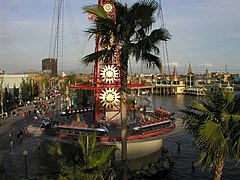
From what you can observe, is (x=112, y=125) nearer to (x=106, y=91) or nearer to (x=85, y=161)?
(x=106, y=91)

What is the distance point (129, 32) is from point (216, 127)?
3.76m

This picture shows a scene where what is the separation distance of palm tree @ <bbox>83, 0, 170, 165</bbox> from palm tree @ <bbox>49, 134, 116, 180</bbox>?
8.64ft

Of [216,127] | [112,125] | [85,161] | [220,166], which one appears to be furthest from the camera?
[112,125]

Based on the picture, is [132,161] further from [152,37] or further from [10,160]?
[152,37]

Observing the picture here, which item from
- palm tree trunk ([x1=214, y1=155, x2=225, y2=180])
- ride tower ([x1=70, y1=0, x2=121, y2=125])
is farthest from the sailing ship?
palm tree trunk ([x1=214, y1=155, x2=225, y2=180])

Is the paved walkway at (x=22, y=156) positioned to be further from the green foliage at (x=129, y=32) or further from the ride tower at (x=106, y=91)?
the green foliage at (x=129, y=32)

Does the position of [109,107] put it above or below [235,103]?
below

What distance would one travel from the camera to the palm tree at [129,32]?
888 cm

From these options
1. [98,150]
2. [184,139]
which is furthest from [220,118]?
[184,139]

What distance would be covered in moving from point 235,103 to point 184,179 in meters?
15.7

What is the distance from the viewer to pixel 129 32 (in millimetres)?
9031

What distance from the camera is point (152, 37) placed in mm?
8938

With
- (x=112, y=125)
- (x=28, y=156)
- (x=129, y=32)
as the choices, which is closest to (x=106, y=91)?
(x=112, y=125)

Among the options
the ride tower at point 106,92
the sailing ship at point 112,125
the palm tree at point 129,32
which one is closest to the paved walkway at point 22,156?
the sailing ship at point 112,125
